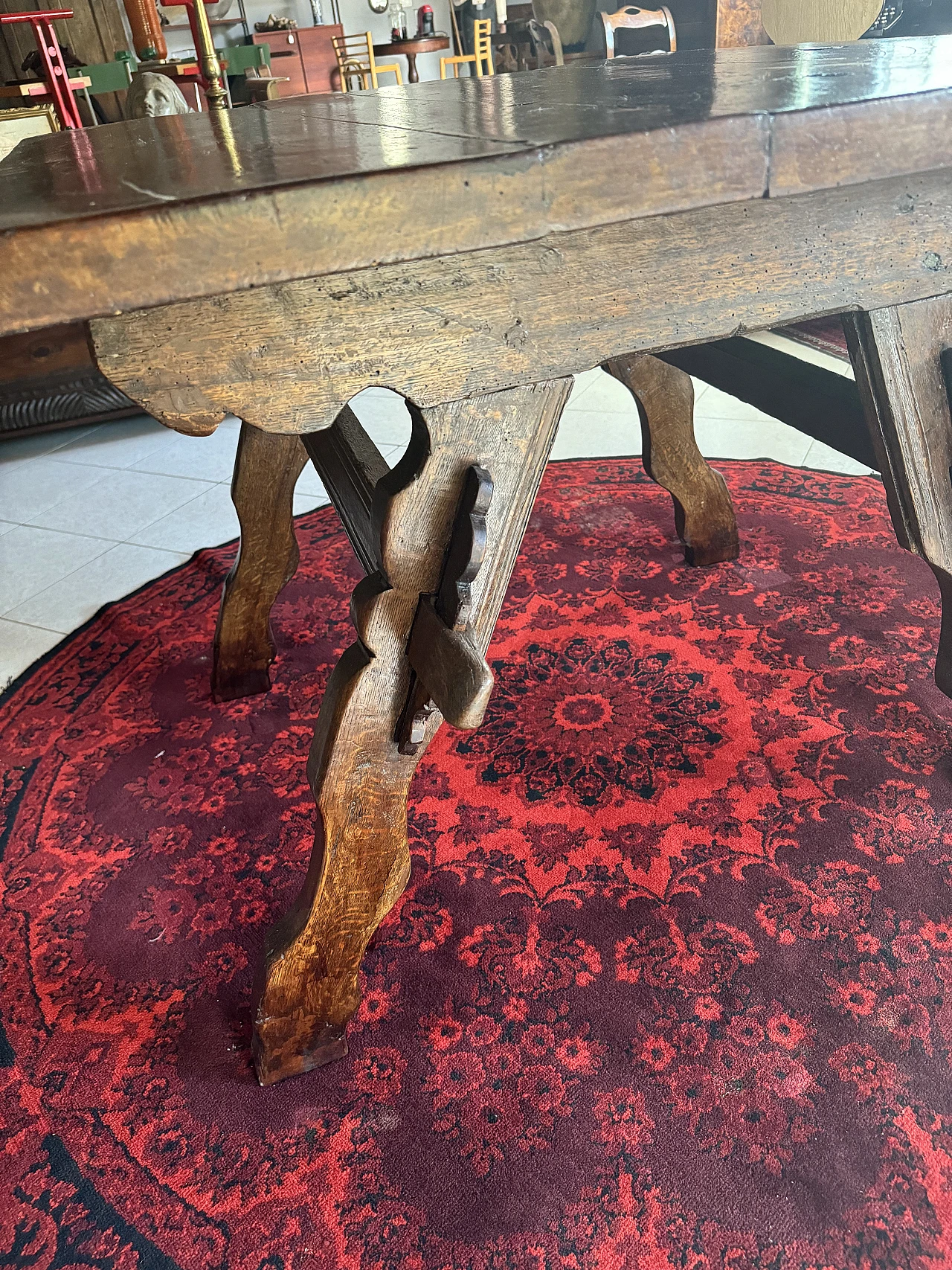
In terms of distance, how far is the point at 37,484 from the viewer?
10.0 feet

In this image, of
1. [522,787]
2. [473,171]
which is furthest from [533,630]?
[473,171]

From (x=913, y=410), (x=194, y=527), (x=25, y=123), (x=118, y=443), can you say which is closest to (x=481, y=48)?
(x=25, y=123)

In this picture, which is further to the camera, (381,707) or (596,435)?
(596,435)

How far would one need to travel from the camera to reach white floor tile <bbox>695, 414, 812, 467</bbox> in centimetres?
282

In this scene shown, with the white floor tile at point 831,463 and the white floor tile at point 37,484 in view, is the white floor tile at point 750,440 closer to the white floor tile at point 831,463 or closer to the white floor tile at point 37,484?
the white floor tile at point 831,463

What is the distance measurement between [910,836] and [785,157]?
0.97m

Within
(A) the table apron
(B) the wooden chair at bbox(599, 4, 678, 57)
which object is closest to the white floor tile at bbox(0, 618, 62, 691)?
(A) the table apron

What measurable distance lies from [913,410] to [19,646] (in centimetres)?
187

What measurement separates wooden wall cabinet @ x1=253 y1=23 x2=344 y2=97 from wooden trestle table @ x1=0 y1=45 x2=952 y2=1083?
31.0ft

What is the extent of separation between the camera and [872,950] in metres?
1.23

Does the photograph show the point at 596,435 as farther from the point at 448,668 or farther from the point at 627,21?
the point at 627,21

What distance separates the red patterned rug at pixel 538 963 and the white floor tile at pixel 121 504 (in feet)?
2.49

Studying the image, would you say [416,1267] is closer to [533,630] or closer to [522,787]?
[522,787]

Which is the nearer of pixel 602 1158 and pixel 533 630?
pixel 602 1158
